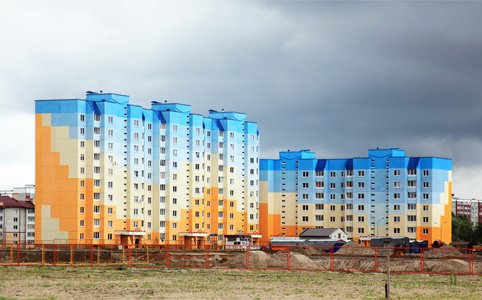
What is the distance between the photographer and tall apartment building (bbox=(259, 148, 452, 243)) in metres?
149

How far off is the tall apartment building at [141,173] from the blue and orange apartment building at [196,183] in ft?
0.63

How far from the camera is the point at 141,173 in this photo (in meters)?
129

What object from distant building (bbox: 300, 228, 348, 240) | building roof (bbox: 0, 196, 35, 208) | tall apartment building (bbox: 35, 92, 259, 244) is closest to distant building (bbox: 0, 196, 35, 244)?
building roof (bbox: 0, 196, 35, 208)

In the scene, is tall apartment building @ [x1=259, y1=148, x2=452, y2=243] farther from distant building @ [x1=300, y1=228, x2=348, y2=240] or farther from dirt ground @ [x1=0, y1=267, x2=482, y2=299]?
dirt ground @ [x1=0, y1=267, x2=482, y2=299]

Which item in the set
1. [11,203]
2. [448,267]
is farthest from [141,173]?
[448,267]

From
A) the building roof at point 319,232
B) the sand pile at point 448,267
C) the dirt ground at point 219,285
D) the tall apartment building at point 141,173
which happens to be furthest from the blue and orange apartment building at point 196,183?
the sand pile at point 448,267

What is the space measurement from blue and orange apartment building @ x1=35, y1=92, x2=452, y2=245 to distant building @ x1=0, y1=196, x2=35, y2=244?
221ft

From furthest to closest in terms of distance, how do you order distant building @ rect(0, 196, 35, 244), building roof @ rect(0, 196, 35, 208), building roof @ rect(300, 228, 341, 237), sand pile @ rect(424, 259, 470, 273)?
distant building @ rect(0, 196, 35, 244)
building roof @ rect(0, 196, 35, 208)
building roof @ rect(300, 228, 341, 237)
sand pile @ rect(424, 259, 470, 273)

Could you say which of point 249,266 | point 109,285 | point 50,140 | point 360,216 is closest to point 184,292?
point 109,285

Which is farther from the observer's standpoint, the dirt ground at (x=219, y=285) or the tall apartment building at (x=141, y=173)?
the tall apartment building at (x=141, y=173)

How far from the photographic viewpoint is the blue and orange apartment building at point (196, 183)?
11800cm

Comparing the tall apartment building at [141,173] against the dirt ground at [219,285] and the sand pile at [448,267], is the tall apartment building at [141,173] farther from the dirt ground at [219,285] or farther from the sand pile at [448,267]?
the sand pile at [448,267]

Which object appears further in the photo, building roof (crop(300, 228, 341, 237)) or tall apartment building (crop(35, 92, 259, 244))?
building roof (crop(300, 228, 341, 237))

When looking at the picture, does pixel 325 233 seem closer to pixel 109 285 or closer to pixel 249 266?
pixel 249 266
